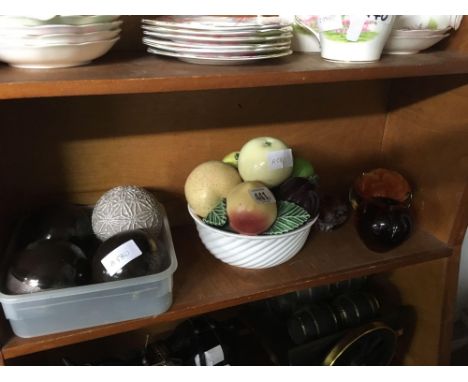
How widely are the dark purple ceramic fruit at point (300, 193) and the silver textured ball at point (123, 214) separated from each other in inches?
8.7

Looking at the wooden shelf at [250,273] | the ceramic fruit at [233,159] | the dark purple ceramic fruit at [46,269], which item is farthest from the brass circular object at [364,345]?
the dark purple ceramic fruit at [46,269]

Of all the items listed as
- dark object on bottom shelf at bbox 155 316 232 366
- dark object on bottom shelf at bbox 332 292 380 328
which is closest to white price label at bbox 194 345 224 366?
dark object on bottom shelf at bbox 155 316 232 366

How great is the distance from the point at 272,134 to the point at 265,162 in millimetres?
192

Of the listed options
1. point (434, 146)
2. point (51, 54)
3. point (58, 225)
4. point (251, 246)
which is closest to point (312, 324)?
point (251, 246)

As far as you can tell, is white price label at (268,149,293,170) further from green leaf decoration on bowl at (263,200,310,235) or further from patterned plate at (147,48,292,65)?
patterned plate at (147,48,292,65)

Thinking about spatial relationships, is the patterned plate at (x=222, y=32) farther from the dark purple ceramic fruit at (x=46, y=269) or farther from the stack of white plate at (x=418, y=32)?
the dark purple ceramic fruit at (x=46, y=269)

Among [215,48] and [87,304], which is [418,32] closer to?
[215,48]

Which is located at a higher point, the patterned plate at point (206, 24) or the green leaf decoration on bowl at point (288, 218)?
Result: the patterned plate at point (206, 24)

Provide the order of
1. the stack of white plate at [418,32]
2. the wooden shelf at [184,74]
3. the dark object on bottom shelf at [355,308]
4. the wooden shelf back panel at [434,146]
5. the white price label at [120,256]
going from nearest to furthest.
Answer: the wooden shelf at [184,74] < the white price label at [120,256] < the stack of white plate at [418,32] < the wooden shelf back panel at [434,146] < the dark object on bottom shelf at [355,308]

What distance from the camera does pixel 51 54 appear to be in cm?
54

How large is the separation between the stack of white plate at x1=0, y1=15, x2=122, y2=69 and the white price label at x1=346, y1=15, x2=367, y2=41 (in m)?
0.34

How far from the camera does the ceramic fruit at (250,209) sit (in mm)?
687
